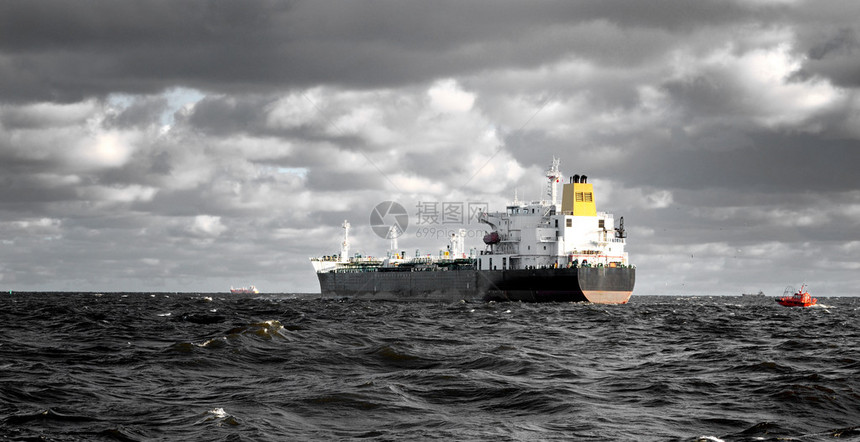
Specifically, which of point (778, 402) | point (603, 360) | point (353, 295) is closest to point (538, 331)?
point (603, 360)

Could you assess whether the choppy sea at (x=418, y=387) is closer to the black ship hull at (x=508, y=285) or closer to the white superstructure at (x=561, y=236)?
the black ship hull at (x=508, y=285)

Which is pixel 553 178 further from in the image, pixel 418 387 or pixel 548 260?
pixel 418 387

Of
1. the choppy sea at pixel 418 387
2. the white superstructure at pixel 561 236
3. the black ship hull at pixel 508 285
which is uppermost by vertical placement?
the white superstructure at pixel 561 236

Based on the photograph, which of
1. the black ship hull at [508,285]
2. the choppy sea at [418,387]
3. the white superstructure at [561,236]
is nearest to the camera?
the choppy sea at [418,387]

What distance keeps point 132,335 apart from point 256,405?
1836cm

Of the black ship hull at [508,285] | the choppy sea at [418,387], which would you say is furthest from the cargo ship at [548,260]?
the choppy sea at [418,387]

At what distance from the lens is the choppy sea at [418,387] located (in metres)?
14.8

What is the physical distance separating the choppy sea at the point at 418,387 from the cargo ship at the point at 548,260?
147 feet

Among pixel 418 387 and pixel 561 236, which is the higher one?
pixel 561 236

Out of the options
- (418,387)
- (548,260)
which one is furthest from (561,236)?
(418,387)

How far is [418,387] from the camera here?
19.5m

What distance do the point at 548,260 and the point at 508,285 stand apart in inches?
206

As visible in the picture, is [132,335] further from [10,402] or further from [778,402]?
[778,402]

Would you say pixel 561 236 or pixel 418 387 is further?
pixel 561 236
